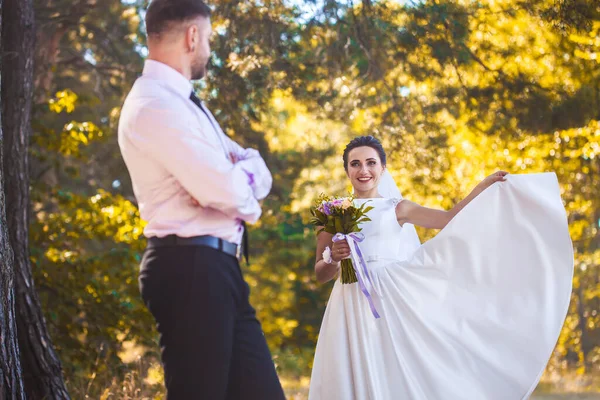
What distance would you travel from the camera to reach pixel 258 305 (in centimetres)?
2955

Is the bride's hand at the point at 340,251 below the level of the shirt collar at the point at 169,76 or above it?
below

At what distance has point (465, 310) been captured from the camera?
507 centimetres

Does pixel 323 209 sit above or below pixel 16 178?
below

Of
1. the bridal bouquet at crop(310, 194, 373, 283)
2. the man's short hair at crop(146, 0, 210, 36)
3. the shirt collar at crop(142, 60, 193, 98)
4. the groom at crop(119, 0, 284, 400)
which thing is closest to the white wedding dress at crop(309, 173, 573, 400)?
the bridal bouquet at crop(310, 194, 373, 283)

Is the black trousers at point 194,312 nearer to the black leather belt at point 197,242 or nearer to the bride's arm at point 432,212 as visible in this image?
the black leather belt at point 197,242

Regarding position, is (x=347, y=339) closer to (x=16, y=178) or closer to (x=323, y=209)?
(x=323, y=209)

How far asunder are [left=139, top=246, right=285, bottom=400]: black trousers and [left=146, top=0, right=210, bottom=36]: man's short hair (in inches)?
33.9

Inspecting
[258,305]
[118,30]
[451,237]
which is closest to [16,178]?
[451,237]

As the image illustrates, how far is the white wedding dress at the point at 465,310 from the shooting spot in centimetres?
491

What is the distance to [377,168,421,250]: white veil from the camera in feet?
18.9

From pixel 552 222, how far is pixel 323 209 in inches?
56.9

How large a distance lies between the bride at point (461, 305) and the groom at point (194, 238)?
6.46 ft

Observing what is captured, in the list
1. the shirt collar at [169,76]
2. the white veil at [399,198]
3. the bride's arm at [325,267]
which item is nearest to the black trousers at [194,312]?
the shirt collar at [169,76]

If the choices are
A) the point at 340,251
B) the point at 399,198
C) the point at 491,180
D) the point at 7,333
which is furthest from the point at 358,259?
the point at 7,333
